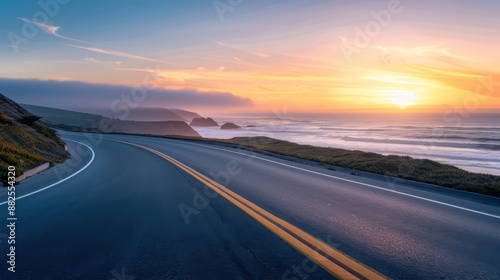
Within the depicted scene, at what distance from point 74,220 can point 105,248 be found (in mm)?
1823

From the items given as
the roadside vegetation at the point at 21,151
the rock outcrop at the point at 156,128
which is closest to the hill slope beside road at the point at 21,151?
the roadside vegetation at the point at 21,151

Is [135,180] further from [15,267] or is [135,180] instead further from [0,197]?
[15,267]

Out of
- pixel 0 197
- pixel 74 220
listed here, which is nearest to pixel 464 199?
pixel 74 220

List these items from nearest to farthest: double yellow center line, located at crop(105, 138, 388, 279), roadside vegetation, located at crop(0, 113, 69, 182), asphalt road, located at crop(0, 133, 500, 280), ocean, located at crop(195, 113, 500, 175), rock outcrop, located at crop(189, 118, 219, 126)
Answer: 1. double yellow center line, located at crop(105, 138, 388, 279)
2. asphalt road, located at crop(0, 133, 500, 280)
3. roadside vegetation, located at crop(0, 113, 69, 182)
4. ocean, located at crop(195, 113, 500, 175)
5. rock outcrop, located at crop(189, 118, 219, 126)

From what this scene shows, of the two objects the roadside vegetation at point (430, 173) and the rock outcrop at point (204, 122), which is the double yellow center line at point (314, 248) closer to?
the roadside vegetation at point (430, 173)

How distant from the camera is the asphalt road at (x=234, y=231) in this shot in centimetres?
407

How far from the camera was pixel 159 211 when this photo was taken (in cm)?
666

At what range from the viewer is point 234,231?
5.39 meters

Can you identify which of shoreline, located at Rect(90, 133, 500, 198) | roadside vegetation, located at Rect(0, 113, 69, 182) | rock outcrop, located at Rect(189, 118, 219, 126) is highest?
rock outcrop, located at Rect(189, 118, 219, 126)

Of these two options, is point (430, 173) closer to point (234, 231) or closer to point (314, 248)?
point (314, 248)

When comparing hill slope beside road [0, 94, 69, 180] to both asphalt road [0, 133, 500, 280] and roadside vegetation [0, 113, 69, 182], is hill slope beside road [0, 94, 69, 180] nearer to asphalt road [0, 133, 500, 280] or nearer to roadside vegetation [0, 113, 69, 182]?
roadside vegetation [0, 113, 69, 182]

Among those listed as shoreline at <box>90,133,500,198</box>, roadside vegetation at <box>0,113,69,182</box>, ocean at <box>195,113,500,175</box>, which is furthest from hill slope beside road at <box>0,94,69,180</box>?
ocean at <box>195,113,500,175</box>

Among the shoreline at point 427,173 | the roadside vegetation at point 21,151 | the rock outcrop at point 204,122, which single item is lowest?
the roadside vegetation at point 21,151

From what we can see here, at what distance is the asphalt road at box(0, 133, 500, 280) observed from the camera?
13.3ft
